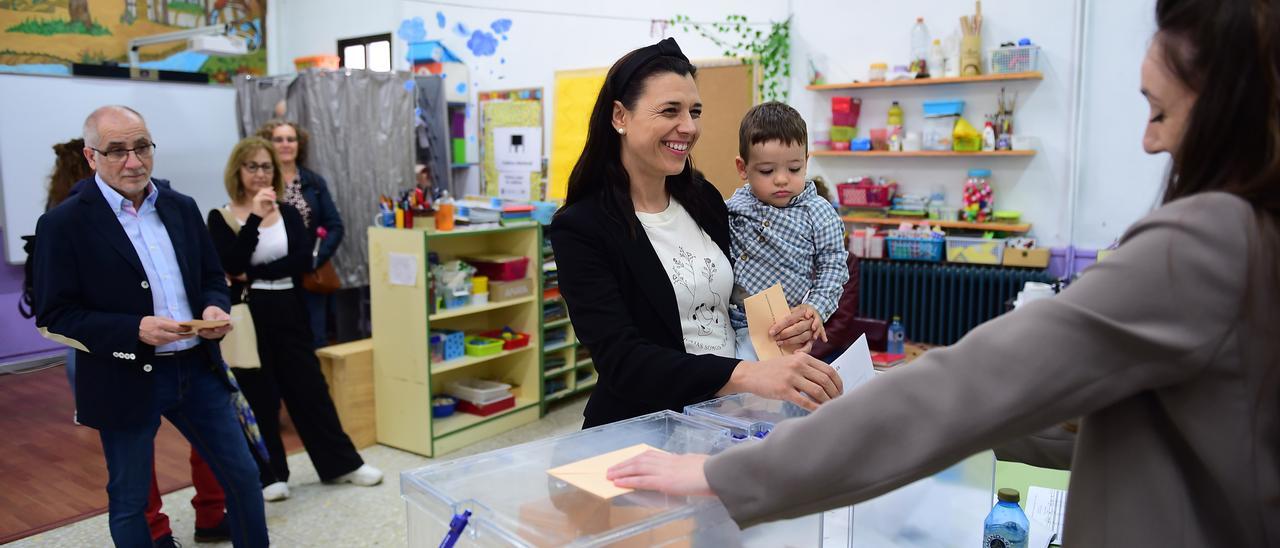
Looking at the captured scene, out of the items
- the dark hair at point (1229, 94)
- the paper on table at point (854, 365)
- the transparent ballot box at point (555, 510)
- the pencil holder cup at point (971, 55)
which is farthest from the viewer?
the pencil holder cup at point (971, 55)

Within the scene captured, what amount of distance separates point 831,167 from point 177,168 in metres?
4.98

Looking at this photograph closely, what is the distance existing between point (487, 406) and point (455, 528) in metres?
3.90

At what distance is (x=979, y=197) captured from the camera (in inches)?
218

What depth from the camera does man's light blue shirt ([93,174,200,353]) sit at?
8.65 ft

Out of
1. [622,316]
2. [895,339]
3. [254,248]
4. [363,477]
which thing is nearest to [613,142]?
[622,316]

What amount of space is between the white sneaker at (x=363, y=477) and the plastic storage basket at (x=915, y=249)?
357 cm

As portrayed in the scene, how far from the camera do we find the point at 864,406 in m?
0.79

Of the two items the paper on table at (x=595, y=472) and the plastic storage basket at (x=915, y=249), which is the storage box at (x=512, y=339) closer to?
the plastic storage basket at (x=915, y=249)

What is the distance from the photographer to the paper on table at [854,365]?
1604 millimetres

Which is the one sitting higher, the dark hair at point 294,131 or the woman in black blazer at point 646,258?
the dark hair at point 294,131

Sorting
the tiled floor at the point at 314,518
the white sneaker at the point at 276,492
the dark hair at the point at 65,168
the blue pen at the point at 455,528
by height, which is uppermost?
the dark hair at the point at 65,168

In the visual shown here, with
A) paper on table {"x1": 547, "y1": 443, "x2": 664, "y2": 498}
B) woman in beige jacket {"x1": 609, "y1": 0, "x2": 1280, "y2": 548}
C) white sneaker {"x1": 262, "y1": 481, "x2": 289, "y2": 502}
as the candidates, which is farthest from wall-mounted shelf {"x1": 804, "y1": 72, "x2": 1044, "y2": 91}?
woman in beige jacket {"x1": 609, "y1": 0, "x2": 1280, "y2": 548}

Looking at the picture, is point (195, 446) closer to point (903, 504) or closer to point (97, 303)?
point (97, 303)

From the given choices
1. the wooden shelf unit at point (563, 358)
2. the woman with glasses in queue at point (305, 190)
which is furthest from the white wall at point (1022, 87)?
the woman with glasses in queue at point (305, 190)
